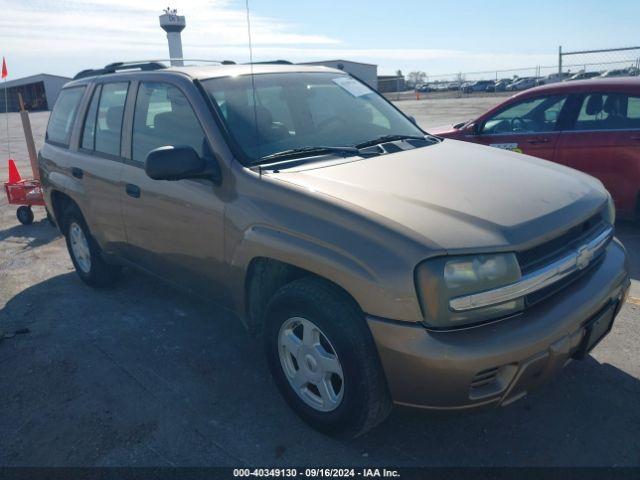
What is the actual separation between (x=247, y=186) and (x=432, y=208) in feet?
3.32

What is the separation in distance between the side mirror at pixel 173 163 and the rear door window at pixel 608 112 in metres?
4.65

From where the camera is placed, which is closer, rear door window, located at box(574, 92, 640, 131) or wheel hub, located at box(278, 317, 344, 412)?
wheel hub, located at box(278, 317, 344, 412)

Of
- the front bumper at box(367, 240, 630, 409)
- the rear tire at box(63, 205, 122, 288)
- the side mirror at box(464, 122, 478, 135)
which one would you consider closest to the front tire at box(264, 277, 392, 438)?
the front bumper at box(367, 240, 630, 409)

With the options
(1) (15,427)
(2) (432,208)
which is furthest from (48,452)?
(2) (432,208)

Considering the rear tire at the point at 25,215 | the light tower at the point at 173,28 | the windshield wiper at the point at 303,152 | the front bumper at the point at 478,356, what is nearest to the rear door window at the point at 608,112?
the windshield wiper at the point at 303,152

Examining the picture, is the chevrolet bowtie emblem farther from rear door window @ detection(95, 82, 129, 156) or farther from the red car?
the red car

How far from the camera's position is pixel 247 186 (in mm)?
2902

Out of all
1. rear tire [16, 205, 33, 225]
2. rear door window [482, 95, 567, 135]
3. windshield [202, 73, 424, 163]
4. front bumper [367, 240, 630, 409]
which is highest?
windshield [202, 73, 424, 163]

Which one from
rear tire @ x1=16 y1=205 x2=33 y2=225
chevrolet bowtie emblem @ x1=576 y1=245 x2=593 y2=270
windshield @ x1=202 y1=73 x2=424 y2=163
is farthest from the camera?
rear tire @ x1=16 y1=205 x2=33 y2=225

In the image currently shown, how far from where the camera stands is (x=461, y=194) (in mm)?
2643

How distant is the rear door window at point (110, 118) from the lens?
4000 mm

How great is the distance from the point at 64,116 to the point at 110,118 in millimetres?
1103

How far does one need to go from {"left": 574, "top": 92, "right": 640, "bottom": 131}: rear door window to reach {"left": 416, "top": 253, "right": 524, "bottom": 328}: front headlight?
14.1ft

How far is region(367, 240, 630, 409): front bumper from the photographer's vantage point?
2.20 metres
